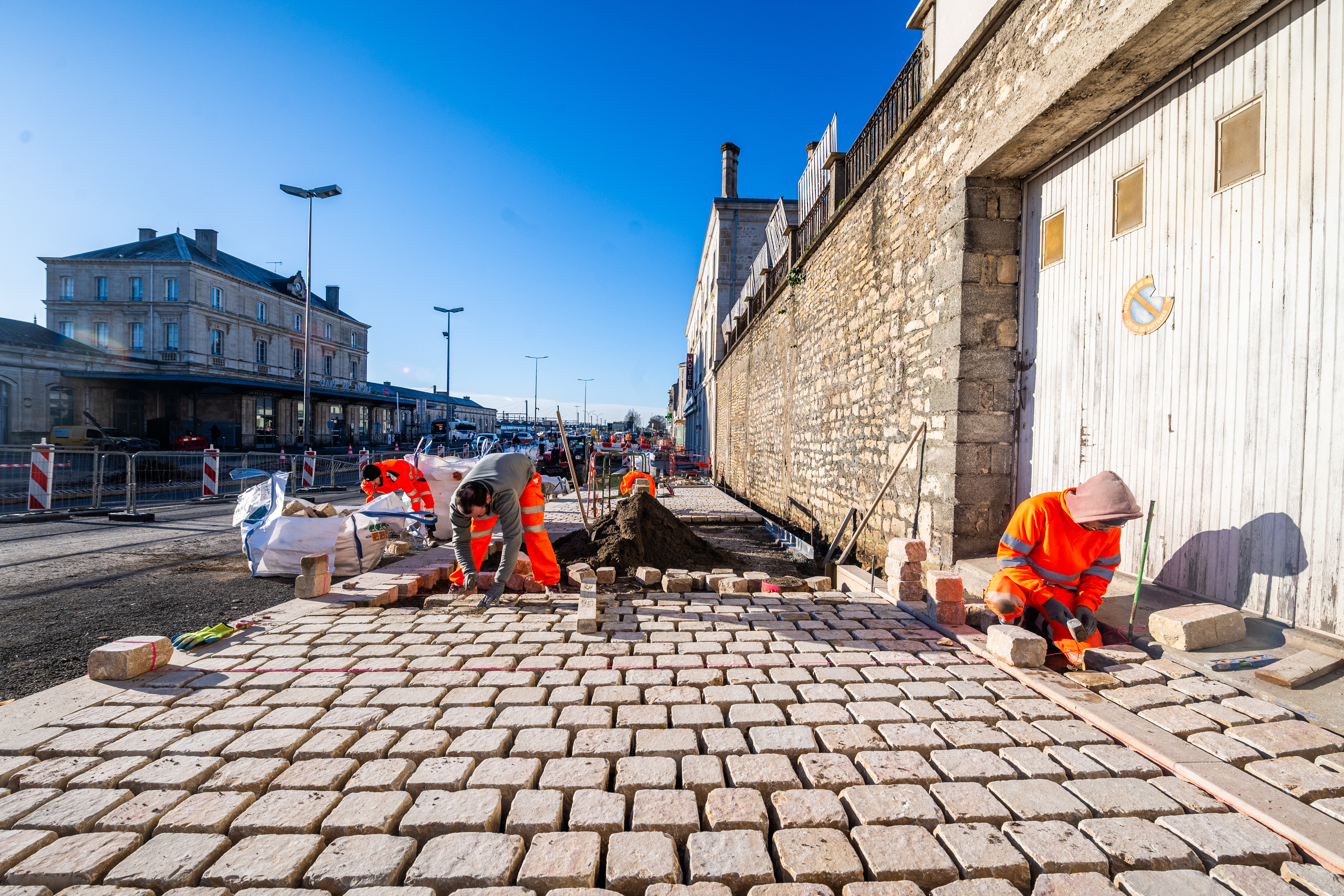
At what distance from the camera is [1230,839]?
1.85 meters

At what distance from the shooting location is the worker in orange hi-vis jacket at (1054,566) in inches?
142

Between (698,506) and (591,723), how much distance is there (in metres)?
9.44

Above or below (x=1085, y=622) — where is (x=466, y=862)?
below

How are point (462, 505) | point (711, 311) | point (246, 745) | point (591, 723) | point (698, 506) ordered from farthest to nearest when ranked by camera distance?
point (711, 311) → point (698, 506) → point (462, 505) → point (591, 723) → point (246, 745)

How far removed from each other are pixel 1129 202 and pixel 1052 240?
746 mm

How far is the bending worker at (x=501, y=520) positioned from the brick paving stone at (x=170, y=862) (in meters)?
2.72

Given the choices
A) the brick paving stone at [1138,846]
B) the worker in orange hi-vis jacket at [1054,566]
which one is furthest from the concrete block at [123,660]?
the worker in orange hi-vis jacket at [1054,566]

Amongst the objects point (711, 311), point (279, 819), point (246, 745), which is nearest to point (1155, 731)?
point (279, 819)

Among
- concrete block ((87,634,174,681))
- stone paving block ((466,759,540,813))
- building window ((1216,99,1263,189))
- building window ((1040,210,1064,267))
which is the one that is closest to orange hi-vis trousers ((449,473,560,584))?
concrete block ((87,634,174,681))

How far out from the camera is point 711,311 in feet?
89.5

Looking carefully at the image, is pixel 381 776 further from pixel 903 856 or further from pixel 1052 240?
pixel 1052 240

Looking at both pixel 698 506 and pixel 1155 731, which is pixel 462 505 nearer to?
pixel 1155 731

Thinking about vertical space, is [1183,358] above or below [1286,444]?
above

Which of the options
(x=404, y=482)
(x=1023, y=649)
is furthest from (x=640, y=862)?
(x=404, y=482)
